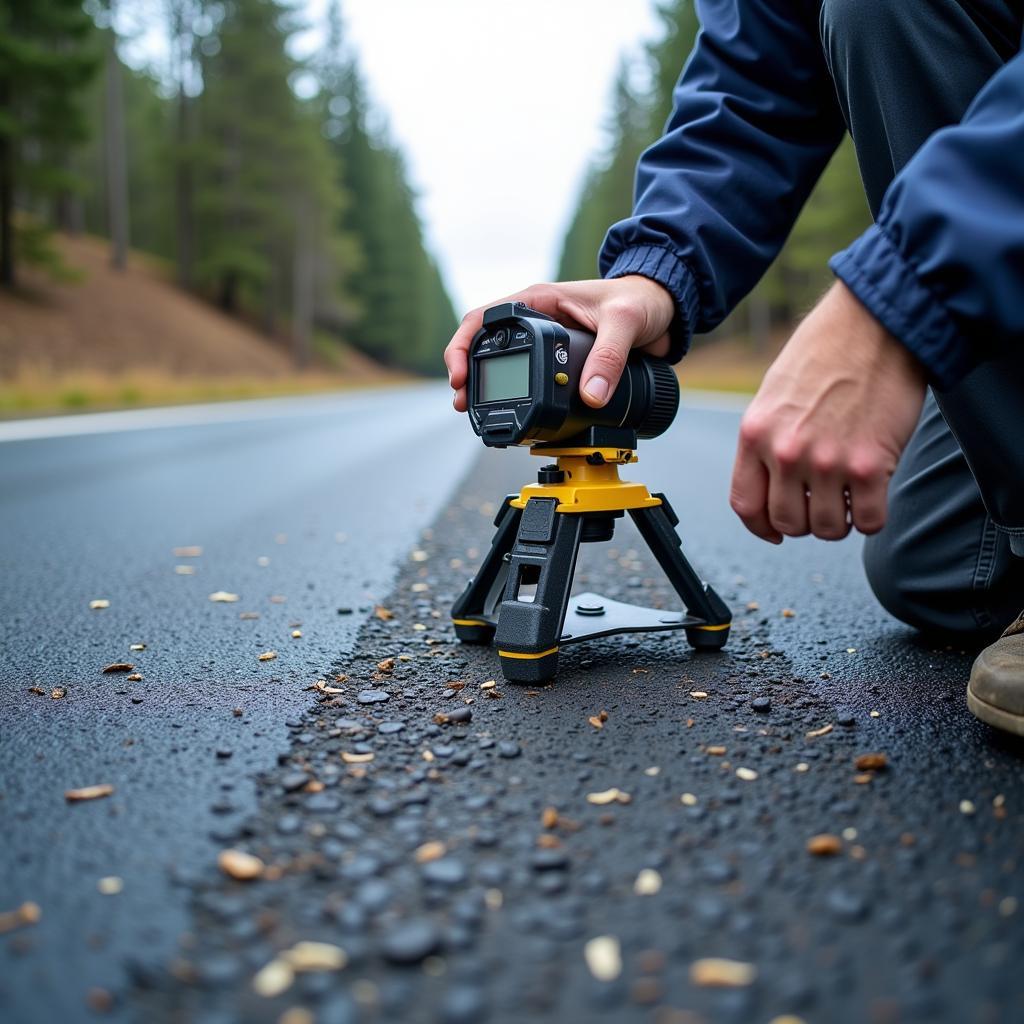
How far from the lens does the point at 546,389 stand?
1.49 metres

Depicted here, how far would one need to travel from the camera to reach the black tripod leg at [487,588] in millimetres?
1814

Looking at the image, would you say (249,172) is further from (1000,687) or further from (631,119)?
(1000,687)

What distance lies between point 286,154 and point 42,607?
27.5 metres

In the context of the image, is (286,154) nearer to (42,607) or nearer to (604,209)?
(604,209)

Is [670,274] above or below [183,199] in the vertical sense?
below

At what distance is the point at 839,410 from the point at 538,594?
27.8 inches

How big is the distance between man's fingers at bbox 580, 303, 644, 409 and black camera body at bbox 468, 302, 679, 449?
0.03 m

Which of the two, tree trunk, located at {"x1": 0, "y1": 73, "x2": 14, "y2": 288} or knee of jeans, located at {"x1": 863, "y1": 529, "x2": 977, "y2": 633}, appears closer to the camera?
knee of jeans, located at {"x1": 863, "y1": 529, "x2": 977, "y2": 633}

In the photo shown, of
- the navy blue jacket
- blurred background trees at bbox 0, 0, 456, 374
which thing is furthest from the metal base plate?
blurred background trees at bbox 0, 0, 456, 374

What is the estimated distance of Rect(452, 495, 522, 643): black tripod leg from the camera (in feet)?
5.95

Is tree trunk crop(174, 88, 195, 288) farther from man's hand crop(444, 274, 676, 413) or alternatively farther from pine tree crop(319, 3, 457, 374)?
man's hand crop(444, 274, 676, 413)

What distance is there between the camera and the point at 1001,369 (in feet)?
4.76

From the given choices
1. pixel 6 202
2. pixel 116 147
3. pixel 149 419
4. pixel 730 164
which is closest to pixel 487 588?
pixel 730 164

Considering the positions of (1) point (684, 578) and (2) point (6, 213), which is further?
(2) point (6, 213)
